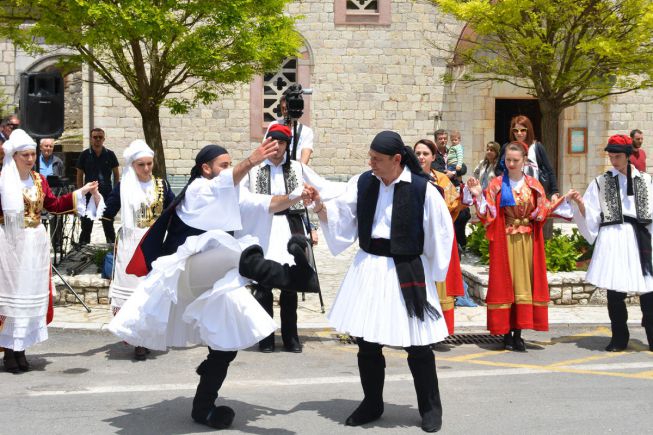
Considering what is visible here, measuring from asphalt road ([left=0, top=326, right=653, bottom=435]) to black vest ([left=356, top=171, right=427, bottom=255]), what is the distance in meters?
1.21

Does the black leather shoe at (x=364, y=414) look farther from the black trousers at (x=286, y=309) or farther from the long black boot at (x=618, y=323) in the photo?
the long black boot at (x=618, y=323)

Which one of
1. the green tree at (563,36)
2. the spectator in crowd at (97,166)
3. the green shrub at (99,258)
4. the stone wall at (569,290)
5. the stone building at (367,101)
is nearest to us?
the stone wall at (569,290)

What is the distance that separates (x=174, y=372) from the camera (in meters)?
7.93

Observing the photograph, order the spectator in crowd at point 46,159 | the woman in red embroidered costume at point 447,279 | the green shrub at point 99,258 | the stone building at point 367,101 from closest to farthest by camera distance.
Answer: the woman in red embroidered costume at point 447,279
the green shrub at point 99,258
the spectator in crowd at point 46,159
the stone building at point 367,101

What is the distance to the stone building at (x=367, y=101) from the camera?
21859 millimetres

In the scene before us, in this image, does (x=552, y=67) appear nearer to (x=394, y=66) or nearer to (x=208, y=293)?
(x=394, y=66)

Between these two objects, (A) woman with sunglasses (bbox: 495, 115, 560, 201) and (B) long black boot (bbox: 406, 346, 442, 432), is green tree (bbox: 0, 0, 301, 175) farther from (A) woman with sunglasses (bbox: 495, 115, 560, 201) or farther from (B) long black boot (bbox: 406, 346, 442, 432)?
(B) long black boot (bbox: 406, 346, 442, 432)

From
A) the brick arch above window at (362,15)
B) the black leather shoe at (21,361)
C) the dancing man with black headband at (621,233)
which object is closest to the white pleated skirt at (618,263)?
the dancing man with black headband at (621,233)

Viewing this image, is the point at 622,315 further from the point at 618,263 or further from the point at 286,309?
the point at 286,309

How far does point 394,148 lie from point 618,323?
12.5ft

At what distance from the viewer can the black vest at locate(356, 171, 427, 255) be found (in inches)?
243

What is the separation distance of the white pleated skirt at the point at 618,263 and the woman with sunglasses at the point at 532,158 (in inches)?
24.7

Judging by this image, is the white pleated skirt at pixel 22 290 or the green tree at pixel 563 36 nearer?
the white pleated skirt at pixel 22 290

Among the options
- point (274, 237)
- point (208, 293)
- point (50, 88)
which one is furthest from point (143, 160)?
point (50, 88)
